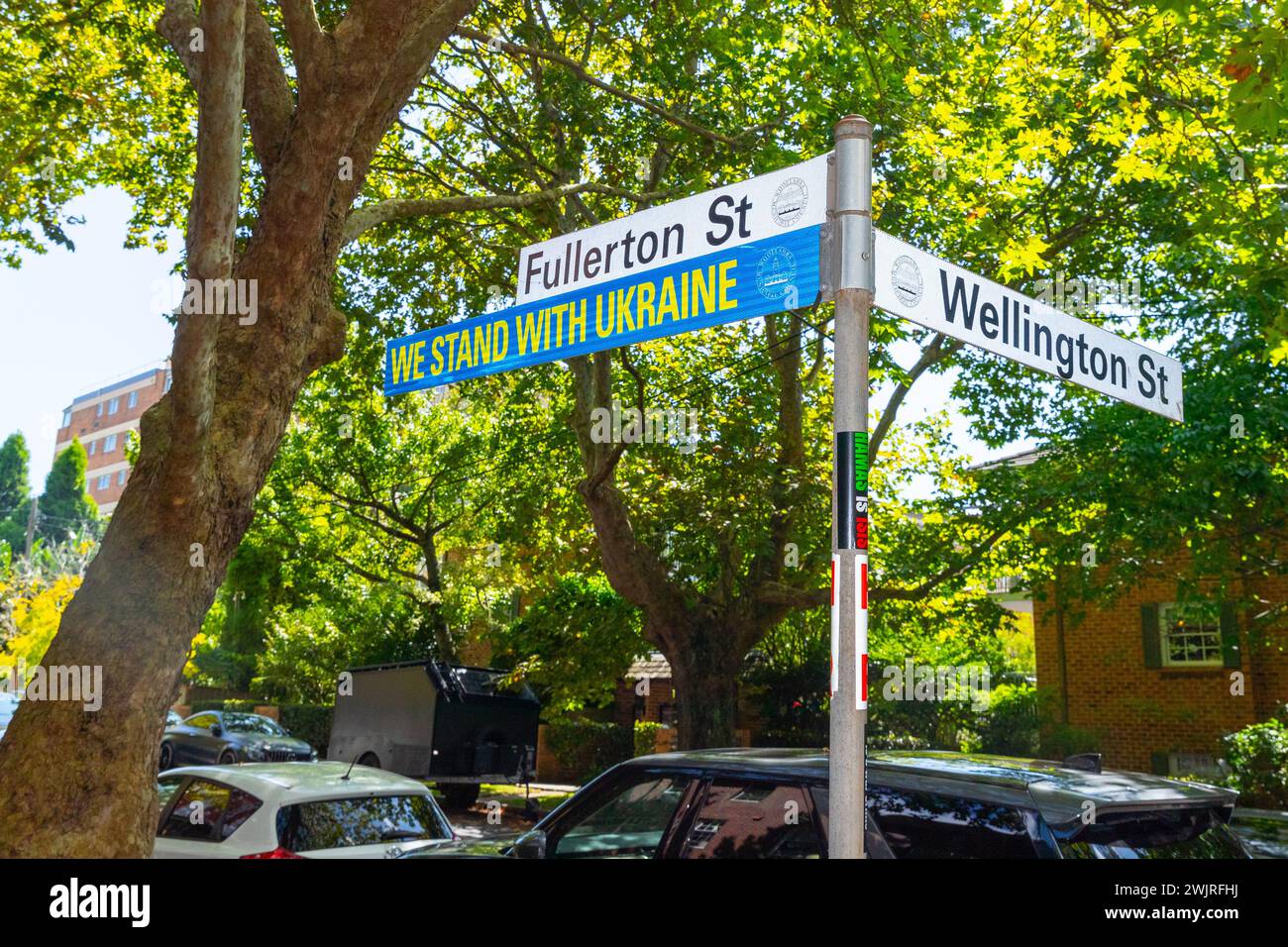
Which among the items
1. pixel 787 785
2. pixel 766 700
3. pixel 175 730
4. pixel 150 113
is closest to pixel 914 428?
pixel 766 700

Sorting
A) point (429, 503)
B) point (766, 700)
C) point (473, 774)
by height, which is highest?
point (429, 503)

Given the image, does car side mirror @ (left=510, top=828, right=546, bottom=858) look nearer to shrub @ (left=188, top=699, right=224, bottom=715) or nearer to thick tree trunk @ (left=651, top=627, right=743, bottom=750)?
thick tree trunk @ (left=651, top=627, right=743, bottom=750)

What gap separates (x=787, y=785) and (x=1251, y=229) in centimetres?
594

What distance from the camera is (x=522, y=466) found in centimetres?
1986

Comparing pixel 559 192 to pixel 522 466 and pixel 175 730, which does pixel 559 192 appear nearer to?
pixel 522 466

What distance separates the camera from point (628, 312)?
4.65 m

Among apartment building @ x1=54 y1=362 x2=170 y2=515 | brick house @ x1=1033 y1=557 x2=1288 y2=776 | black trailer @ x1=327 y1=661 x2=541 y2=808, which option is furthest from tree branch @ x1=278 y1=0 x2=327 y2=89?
apartment building @ x1=54 y1=362 x2=170 y2=515

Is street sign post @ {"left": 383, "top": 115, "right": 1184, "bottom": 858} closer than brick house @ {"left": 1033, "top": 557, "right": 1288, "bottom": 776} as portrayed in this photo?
Yes

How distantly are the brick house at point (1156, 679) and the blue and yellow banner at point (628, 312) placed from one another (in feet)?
52.0

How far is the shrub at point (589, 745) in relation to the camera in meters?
24.5

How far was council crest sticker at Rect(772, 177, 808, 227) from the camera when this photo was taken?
3.98 meters
